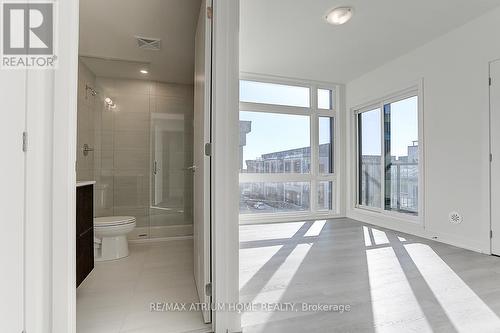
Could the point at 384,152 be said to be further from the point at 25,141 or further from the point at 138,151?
the point at 25,141

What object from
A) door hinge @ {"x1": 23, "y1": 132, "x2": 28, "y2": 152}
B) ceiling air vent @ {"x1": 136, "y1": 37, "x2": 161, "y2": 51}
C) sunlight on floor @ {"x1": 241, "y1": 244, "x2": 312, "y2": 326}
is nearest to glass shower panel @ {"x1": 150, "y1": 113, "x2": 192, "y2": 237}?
ceiling air vent @ {"x1": 136, "y1": 37, "x2": 161, "y2": 51}

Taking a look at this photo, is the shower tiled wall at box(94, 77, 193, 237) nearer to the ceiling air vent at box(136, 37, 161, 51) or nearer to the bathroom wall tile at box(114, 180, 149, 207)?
the bathroom wall tile at box(114, 180, 149, 207)

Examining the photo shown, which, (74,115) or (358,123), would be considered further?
(358,123)

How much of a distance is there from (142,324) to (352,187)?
426 centimetres

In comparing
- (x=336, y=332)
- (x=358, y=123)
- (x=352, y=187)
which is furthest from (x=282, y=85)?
(x=336, y=332)

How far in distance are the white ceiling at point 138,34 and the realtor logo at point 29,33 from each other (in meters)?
1.31

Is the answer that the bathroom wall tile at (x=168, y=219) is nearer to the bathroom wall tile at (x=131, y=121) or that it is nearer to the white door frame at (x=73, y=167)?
the bathroom wall tile at (x=131, y=121)

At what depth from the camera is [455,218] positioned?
3049mm

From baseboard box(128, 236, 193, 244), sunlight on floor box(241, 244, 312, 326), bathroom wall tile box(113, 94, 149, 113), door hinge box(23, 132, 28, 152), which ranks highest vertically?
bathroom wall tile box(113, 94, 149, 113)

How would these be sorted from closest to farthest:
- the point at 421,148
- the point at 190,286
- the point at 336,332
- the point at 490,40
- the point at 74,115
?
the point at 74,115 → the point at 336,332 → the point at 190,286 → the point at 490,40 → the point at 421,148

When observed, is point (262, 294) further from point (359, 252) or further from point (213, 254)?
point (359, 252)

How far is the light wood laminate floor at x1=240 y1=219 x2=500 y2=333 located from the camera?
1485 mm

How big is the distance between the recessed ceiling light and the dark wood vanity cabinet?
117 inches

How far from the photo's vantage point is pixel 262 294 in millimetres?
1842
